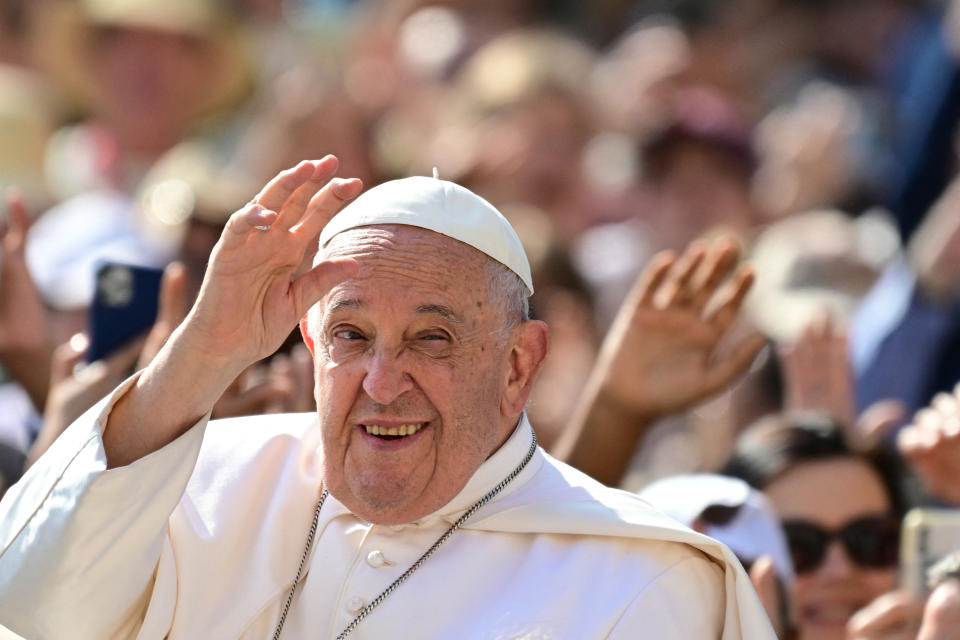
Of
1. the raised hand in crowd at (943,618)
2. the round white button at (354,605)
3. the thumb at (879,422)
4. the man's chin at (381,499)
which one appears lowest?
the thumb at (879,422)

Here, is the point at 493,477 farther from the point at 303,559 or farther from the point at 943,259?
the point at 943,259

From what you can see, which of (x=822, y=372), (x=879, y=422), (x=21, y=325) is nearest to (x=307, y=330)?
(x=21, y=325)

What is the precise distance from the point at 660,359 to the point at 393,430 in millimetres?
1788

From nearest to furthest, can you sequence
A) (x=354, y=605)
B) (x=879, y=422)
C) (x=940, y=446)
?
(x=354, y=605), (x=940, y=446), (x=879, y=422)

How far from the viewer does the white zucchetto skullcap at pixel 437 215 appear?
416 centimetres

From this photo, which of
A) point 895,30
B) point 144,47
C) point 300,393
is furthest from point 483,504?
point 895,30

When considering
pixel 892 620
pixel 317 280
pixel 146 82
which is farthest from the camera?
pixel 146 82

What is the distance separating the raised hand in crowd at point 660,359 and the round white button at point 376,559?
5.23ft

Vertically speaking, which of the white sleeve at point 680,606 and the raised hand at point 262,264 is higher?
the raised hand at point 262,264

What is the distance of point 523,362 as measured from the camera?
14.2ft

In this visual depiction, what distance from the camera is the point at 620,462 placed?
226 inches

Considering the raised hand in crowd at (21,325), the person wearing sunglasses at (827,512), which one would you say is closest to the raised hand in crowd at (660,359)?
the person wearing sunglasses at (827,512)

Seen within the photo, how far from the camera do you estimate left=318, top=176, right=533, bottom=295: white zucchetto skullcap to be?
4156mm

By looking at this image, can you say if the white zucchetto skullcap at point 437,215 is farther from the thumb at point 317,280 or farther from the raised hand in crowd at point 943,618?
the raised hand in crowd at point 943,618
